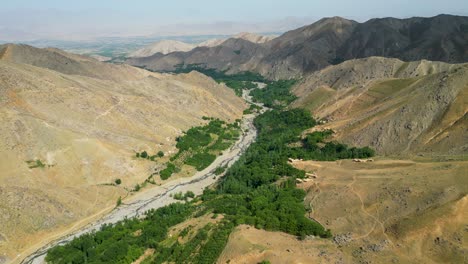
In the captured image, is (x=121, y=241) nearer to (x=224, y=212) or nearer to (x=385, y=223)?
(x=224, y=212)

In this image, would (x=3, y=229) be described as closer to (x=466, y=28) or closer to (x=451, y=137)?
(x=451, y=137)

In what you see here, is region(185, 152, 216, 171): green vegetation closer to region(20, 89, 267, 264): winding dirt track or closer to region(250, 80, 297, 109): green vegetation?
region(20, 89, 267, 264): winding dirt track

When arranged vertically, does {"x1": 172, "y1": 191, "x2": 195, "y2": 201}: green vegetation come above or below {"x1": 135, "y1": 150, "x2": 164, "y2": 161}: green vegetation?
below

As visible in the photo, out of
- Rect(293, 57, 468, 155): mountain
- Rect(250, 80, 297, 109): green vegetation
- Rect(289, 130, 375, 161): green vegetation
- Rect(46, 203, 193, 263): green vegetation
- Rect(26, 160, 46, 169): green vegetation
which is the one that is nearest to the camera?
Rect(46, 203, 193, 263): green vegetation

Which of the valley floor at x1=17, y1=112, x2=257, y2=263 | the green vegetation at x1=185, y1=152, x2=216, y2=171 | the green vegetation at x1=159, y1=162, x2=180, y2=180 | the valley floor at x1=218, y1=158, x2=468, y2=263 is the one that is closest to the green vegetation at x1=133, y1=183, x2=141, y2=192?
the valley floor at x1=17, y1=112, x2=257, y2=263

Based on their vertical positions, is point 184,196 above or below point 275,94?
below

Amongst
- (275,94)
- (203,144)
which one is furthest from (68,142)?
(275,94)
